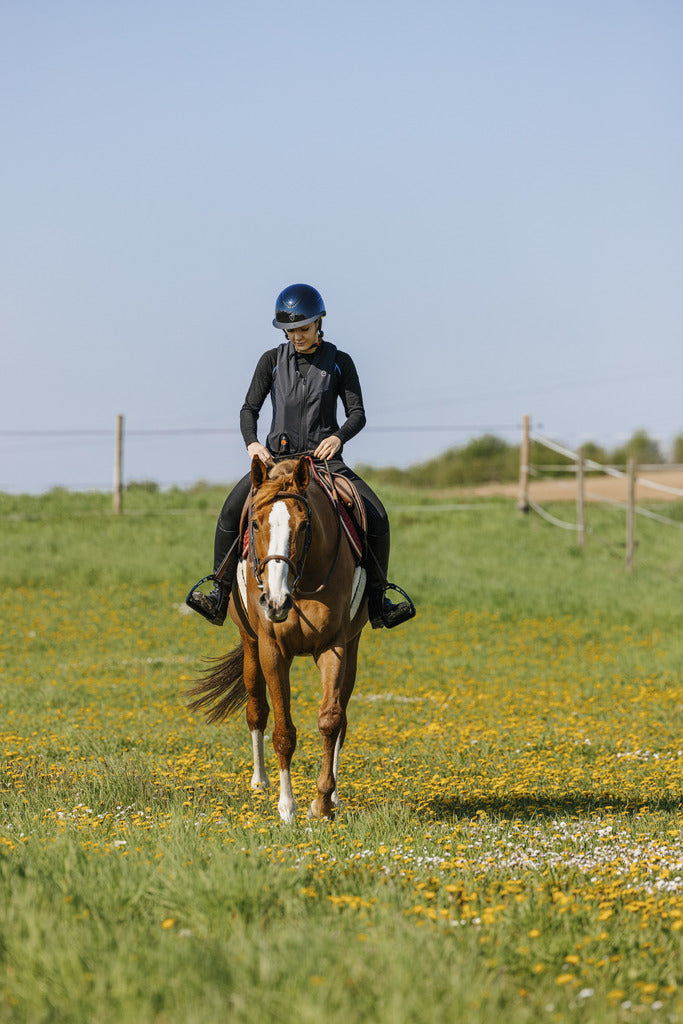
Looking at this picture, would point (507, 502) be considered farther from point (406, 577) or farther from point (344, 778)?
point (344, 778)

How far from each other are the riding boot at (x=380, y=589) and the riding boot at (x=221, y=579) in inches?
45.3

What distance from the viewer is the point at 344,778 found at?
9.91 meters

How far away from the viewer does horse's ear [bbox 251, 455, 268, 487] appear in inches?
286

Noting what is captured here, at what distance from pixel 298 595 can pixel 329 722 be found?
94cm

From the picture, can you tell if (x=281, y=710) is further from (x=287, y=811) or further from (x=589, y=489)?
(x=589, y=489)

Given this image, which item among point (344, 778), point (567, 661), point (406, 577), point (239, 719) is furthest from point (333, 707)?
point (406, 577)

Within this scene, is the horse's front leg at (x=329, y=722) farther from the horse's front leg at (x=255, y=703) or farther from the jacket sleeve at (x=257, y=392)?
the jacket sleeve at (x=257, y=392)

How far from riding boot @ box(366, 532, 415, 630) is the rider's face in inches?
66.0

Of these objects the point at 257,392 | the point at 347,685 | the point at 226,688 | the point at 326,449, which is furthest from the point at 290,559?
the point at 226,688

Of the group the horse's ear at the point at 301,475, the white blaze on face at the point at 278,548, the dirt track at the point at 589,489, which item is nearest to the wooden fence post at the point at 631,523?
the dirt track at the point at 589,489

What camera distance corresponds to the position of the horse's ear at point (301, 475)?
289 inches

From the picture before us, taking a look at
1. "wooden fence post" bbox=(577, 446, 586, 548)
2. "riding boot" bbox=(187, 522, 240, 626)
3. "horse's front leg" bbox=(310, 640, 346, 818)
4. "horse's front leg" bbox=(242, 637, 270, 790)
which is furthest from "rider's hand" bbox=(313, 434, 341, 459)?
"wooden fence post" bbox=(577, 446, 586, 548)

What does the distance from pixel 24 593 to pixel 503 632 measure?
12.0 metres

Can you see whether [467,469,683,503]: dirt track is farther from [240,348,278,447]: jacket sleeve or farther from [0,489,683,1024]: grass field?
[240,348,278,447]: jacket sleeve
